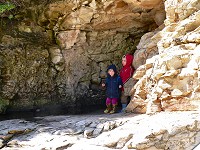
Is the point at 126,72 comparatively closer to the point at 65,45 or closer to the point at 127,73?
the point at 127,73

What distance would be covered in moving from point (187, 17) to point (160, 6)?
192cm

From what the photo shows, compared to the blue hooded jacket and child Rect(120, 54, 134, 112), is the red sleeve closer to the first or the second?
child Rect(120, 54, 134, 112)

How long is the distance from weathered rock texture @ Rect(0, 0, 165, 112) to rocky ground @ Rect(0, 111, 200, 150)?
8.33 feet

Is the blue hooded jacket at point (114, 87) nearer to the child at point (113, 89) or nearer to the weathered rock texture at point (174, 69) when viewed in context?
the child at point (113, 89)

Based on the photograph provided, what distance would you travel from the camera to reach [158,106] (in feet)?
19.7

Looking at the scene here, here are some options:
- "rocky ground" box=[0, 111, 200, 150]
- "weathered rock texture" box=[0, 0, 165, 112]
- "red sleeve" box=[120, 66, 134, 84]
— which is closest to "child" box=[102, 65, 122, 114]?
"red sleeve" box=[120, 66, 134, 84]

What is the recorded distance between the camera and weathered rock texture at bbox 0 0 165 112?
8.57 meters

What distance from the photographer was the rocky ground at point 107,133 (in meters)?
4.59

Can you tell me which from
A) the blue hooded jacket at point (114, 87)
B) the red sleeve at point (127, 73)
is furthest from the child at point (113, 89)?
the red sleeve at point (127, 73)

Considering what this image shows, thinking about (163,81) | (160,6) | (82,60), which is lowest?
(163,81)

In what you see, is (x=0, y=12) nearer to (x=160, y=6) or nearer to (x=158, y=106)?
(x=160, y=6)

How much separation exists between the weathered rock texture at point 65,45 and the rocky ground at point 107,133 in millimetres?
2539

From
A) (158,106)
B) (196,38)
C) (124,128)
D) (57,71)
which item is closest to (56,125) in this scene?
(124,128)

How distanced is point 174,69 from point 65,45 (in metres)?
4.72
